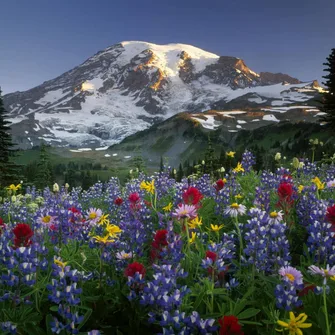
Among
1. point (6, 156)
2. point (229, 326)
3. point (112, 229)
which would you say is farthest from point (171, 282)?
point (6, 156)

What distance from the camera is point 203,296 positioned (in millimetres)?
3299

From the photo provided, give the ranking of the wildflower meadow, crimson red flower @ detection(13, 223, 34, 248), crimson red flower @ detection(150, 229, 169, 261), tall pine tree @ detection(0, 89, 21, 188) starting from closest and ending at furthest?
the wildflower meadow, crimson red flower @ detection(13, 223, 34, 248), crimson red flower @ detection(150, 229, 169, 261), tall pine tree @ detection(0, 89, 21, 188)

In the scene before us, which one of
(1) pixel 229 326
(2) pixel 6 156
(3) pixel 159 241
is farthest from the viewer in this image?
(2) pixel 6 156

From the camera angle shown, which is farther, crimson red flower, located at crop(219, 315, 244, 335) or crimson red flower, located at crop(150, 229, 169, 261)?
crimson red flower, located at crop(150, 229, 169, 261)

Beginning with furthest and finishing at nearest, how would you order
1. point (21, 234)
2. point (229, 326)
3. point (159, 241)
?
point (159, 241) → point (21, 234) → point (229, 326)

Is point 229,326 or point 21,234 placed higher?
point 21,234

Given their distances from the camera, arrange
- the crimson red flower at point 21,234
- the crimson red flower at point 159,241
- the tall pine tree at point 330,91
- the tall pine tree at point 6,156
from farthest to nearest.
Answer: the tall pine tree at point 330,91, the tall pine tree at point 6,156, the crimson red flower at point 159,241, the crimson red flower at point 21,234

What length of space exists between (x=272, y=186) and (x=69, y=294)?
5.31 meters

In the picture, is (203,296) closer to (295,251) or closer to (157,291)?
(157,291)

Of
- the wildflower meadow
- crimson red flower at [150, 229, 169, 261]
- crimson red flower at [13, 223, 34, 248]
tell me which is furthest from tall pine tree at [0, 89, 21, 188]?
crimson red flower at [150, 229, 169, 261]

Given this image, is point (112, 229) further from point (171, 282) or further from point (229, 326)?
point (229, 326)

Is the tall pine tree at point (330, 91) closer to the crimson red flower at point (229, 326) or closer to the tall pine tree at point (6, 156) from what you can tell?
the tall pine tree at point (6, 156)

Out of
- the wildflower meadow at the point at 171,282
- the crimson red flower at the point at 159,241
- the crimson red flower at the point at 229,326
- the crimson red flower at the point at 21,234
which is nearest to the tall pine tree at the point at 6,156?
the wildflower meadow at the point at 171,282

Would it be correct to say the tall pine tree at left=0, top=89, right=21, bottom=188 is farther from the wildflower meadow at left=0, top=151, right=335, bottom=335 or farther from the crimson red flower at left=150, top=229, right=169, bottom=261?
the crimson red flower at left=150, top=229, right=169, bottom=261
